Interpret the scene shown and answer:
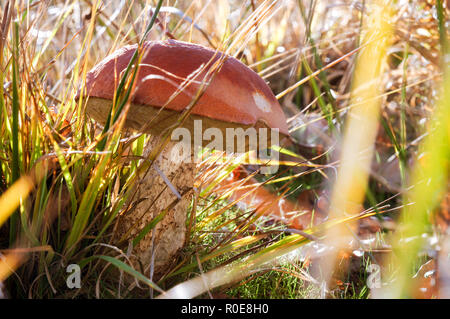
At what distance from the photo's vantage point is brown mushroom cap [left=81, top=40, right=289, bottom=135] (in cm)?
74

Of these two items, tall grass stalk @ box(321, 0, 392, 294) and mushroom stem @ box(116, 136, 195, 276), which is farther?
tall grass stalk @ box(321, 0, 392, 294)

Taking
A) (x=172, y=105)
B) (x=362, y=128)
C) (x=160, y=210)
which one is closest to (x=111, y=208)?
(x=160, y=210)

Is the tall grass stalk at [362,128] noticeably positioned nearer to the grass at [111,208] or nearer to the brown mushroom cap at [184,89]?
the grass at [111,208]

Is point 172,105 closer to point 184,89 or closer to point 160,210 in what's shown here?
point 184,89

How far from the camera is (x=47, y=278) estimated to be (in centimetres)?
78

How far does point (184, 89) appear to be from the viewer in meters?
0.73

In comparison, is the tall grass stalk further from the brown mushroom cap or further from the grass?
the brown mushroom cap

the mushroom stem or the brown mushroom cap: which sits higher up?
the brown mushroom cap

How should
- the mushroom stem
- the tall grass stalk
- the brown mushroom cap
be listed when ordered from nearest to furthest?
the brown mushroom cap < the mushroom stem < the tall grass stalk

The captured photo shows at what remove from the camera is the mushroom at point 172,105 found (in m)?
0.74

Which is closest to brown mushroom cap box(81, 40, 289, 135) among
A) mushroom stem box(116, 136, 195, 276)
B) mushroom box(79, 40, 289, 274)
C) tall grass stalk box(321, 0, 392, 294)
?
mushroom box(79, 40, 289, 274)

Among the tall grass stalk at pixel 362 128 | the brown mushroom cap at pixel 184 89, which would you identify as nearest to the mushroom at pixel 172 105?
Answer: the brown mushroom cap at pixel 184 89
